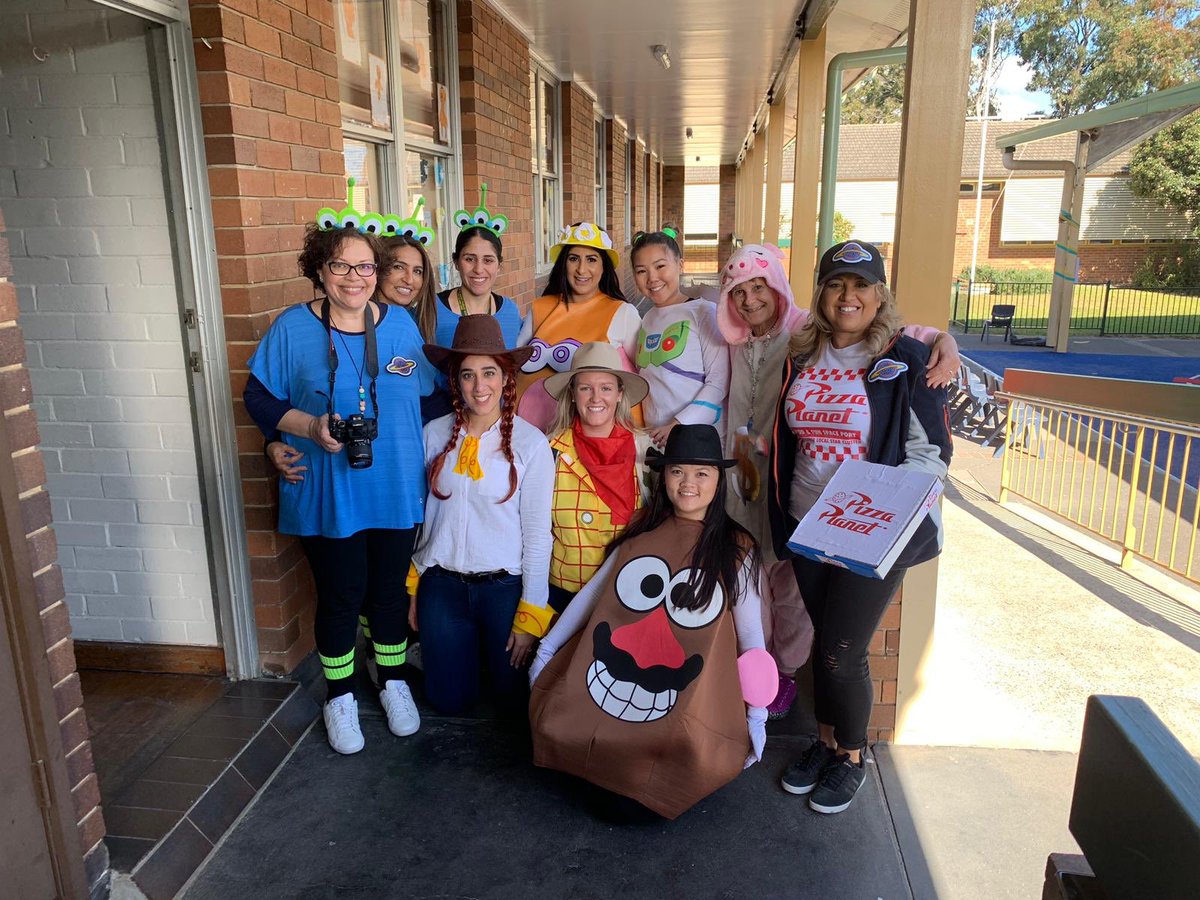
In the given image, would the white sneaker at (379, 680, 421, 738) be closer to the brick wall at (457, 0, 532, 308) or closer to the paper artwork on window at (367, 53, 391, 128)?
the paper artwork on window at (367, 53, 391, 128)

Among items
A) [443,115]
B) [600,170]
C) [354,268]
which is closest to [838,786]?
[354,268]

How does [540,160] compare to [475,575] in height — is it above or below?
above

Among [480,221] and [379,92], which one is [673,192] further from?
[480,221]

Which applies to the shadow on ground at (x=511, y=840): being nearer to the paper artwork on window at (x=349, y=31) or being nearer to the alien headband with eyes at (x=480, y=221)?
the alien headband with eyes at (x=480, y=221)

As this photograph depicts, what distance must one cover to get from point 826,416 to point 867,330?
0.86ft

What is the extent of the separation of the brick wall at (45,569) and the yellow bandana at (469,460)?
1.21m

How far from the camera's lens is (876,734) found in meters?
3.03

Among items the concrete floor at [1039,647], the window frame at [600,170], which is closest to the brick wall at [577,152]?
the window frame at [600,170]

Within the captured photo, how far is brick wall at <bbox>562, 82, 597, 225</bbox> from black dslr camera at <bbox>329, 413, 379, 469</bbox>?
7.58 m

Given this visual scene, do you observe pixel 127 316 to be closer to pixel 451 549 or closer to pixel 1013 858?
pixel 451 549

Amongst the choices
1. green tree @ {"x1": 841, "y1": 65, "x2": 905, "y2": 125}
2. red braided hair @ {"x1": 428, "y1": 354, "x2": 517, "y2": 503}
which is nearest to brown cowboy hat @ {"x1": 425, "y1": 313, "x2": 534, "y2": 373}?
red braided hair @ {"x1": 428, "y1": 354, "x2": 517, "y2": 503}

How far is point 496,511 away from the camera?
2.94 meters

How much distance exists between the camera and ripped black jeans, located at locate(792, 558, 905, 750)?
8.25ft

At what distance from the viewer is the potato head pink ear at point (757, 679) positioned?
103 inches
